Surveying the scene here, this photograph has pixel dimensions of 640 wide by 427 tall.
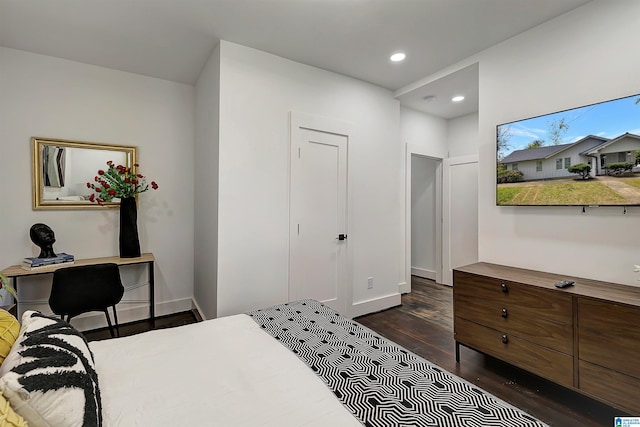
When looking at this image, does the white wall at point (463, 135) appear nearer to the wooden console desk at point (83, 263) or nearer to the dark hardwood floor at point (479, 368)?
the dark hardwood floor at point (479, 368)

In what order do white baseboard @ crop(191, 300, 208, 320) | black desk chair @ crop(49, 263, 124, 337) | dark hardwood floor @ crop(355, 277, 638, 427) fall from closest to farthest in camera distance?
dark hardwood floor @ crop(355, 277, 638, 427) < black desk chair @ crop(49, 263, 124, 337) < white baseboard @ crop(191, 300, 208, 320)

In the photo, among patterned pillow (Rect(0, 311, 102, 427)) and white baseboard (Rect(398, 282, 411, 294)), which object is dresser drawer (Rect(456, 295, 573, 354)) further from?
patterned pillow (Rect(0, 311, 102, 427))

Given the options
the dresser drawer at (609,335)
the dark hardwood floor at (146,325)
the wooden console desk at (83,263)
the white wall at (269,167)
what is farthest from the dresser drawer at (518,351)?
the wooden console desk at (83,263)

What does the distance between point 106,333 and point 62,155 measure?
187 centimetres

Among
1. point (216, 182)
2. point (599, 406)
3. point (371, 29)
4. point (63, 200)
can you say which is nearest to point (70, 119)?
point (63, 200)

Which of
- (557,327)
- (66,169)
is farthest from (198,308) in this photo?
(557,327)

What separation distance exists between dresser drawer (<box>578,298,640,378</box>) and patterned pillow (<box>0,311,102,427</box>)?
7.99 feet

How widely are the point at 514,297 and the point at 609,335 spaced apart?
0.50m

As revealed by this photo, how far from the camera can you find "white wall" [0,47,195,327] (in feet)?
8.89

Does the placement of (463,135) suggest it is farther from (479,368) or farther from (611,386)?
(611,386)

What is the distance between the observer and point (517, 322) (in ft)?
6.78

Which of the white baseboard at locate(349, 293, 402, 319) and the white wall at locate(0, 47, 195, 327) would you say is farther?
the white baseboard at locate(349, 293, 402, 319)

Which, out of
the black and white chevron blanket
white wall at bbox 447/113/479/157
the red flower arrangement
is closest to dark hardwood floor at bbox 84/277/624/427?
the black and white chevron blanket

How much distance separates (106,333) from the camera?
9.83ft
